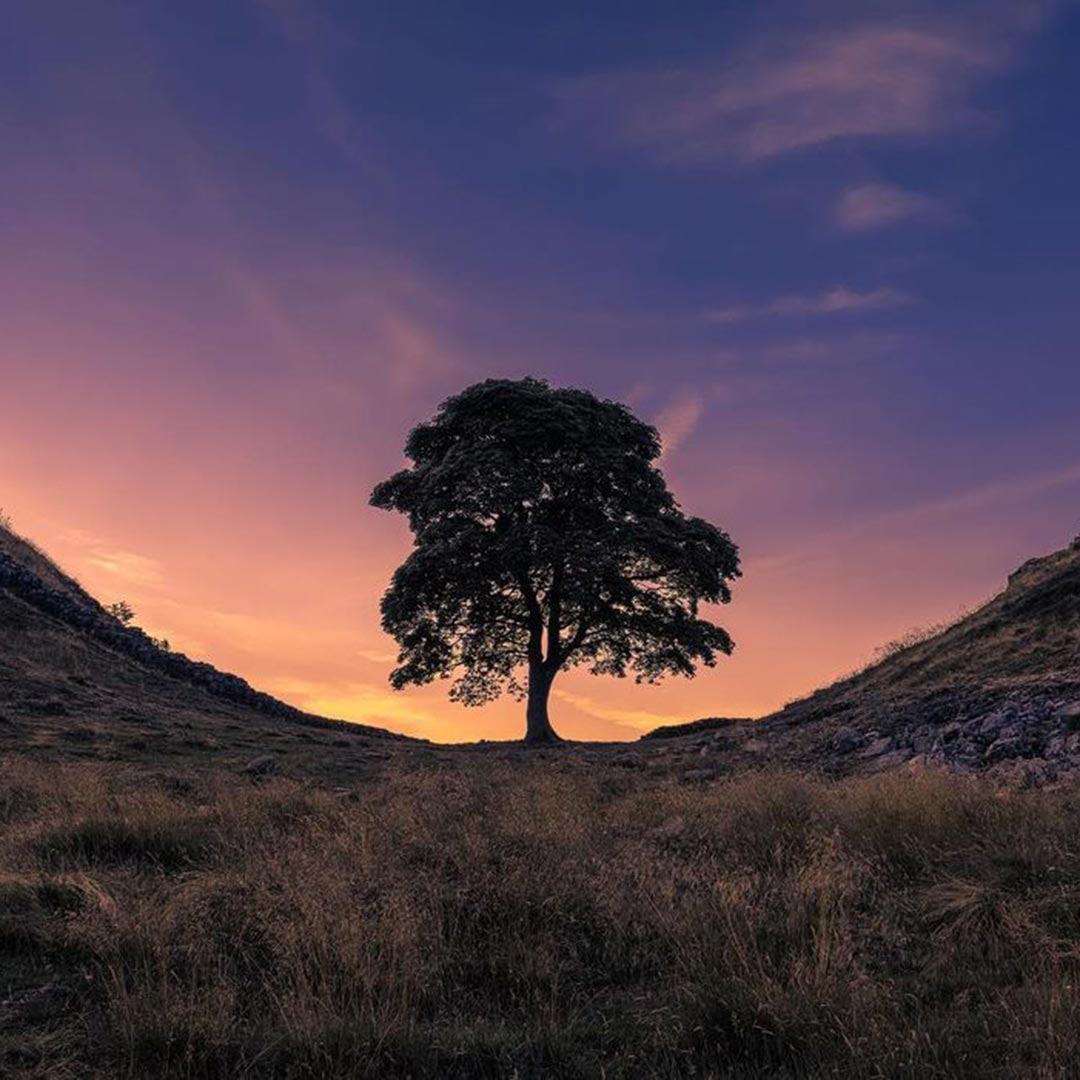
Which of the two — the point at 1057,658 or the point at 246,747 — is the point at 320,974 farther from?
the point at 1057,658

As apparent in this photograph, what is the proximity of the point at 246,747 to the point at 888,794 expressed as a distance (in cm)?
1575

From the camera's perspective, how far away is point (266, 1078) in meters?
4.50

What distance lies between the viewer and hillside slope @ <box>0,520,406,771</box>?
1875cm

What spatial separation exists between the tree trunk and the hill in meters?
8.03

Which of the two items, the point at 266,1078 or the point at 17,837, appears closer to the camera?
the point at 266,1078

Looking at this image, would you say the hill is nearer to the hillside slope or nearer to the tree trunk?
the tree trunk

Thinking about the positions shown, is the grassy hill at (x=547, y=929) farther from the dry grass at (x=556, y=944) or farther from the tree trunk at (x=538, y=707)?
the tree trunk at (x=538, y=707)

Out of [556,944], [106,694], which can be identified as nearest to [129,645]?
[106,694]

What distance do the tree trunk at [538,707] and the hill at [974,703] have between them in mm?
8033

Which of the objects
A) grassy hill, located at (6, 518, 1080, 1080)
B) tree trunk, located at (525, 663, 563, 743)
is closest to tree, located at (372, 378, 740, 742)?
tree trunk, located at (525, 663, 563, 743)

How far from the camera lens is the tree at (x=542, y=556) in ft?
103

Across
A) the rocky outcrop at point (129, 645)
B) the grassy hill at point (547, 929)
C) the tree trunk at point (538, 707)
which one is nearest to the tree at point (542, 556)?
the tree trunk at point (538, 707)

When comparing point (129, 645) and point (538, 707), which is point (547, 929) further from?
point (129, 645)

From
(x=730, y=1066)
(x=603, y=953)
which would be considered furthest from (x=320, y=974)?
(x=730, y=1066)
